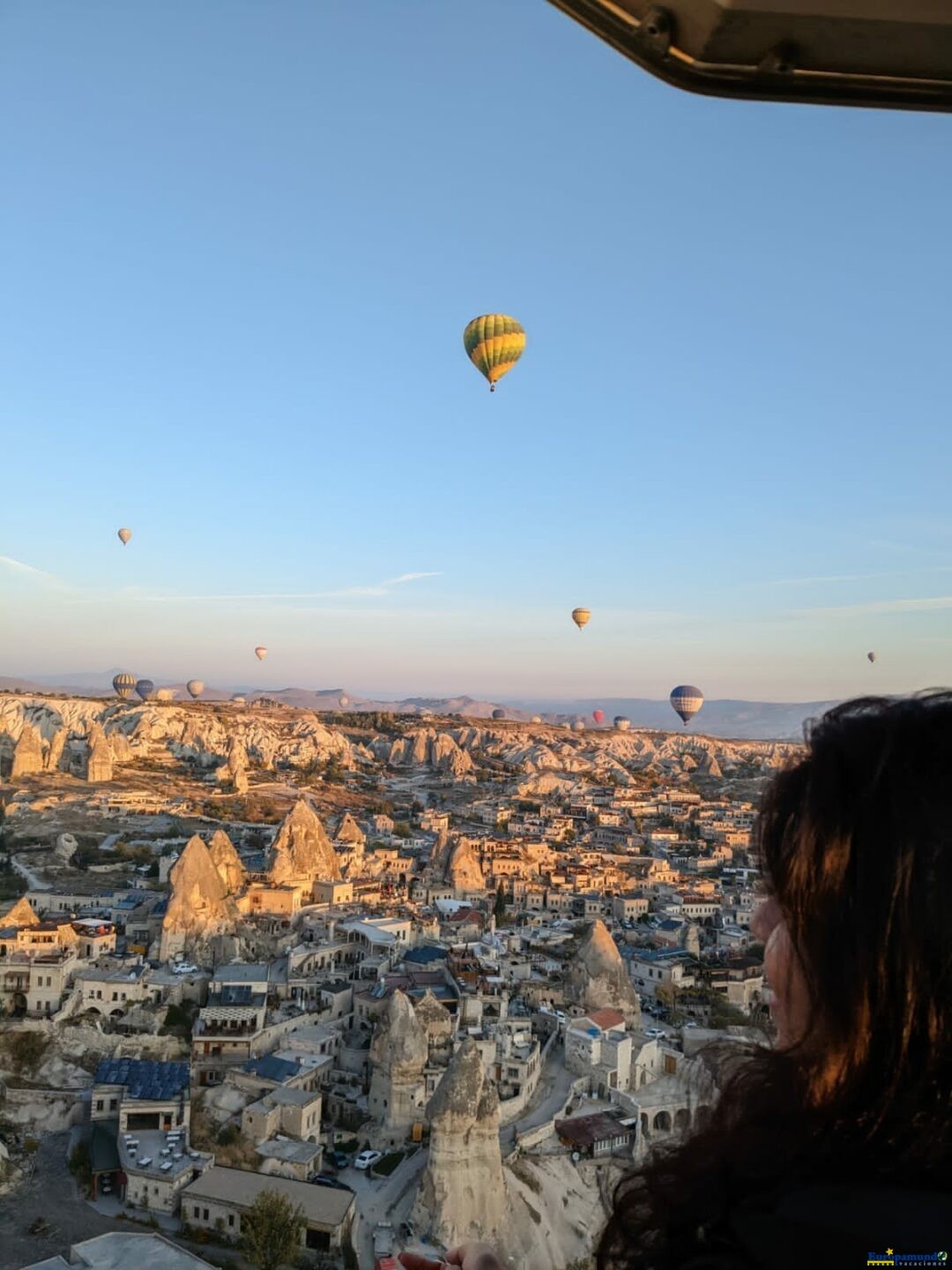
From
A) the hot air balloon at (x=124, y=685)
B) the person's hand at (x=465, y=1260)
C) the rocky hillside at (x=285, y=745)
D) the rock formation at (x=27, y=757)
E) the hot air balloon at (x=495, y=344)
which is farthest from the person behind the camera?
the hot air balloon at (x=124, y=685)

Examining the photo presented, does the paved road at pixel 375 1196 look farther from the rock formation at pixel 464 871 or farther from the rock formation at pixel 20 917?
the rock formation at pixel 464 871

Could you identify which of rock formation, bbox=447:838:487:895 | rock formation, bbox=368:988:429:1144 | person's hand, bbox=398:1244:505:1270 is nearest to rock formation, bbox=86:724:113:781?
rock formation, bbox=447:838:487:895

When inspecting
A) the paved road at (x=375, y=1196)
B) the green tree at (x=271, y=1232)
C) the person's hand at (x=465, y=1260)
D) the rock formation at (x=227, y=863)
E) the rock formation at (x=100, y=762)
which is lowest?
the paved road at (x=375, y=1196)

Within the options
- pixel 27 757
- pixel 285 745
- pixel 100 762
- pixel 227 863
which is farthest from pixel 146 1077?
pixel 285 745

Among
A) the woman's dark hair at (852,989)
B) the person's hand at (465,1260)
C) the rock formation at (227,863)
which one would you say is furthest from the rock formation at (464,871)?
the woman's dark hair at (852,989)

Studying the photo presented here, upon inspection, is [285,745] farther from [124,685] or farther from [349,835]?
[349,835]

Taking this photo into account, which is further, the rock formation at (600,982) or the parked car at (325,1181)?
the rock formation at (600,982)
